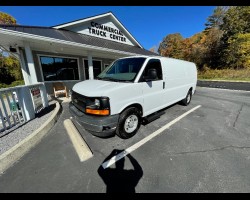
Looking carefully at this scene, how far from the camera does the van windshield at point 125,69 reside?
3.35 m

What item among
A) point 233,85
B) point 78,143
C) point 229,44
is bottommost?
point 78,143

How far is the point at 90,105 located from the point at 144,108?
1533 millimetres

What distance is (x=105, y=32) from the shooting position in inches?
453

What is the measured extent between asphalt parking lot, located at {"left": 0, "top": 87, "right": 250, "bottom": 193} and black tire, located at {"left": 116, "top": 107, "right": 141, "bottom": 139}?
18 centimetres

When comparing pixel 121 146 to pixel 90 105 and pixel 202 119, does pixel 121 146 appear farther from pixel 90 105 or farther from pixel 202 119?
pixel 202 119

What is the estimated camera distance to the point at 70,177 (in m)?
2.22

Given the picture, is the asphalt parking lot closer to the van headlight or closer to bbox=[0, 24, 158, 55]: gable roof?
the van headlight

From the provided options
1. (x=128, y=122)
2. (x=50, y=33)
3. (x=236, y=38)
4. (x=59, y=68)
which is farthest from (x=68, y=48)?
(x=236, y=38)

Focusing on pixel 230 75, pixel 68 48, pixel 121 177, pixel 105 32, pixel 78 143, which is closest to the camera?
pixel 121 177

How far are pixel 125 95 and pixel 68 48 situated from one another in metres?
6.49

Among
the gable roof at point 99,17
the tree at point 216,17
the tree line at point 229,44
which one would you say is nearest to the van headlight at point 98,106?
the gable roof at point 99,17

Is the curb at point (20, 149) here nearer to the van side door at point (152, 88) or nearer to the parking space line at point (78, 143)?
the parking space line at point (78, 143)

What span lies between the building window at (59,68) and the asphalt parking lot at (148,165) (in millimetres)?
6262

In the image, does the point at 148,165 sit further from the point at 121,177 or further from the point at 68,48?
the point at 68,48
